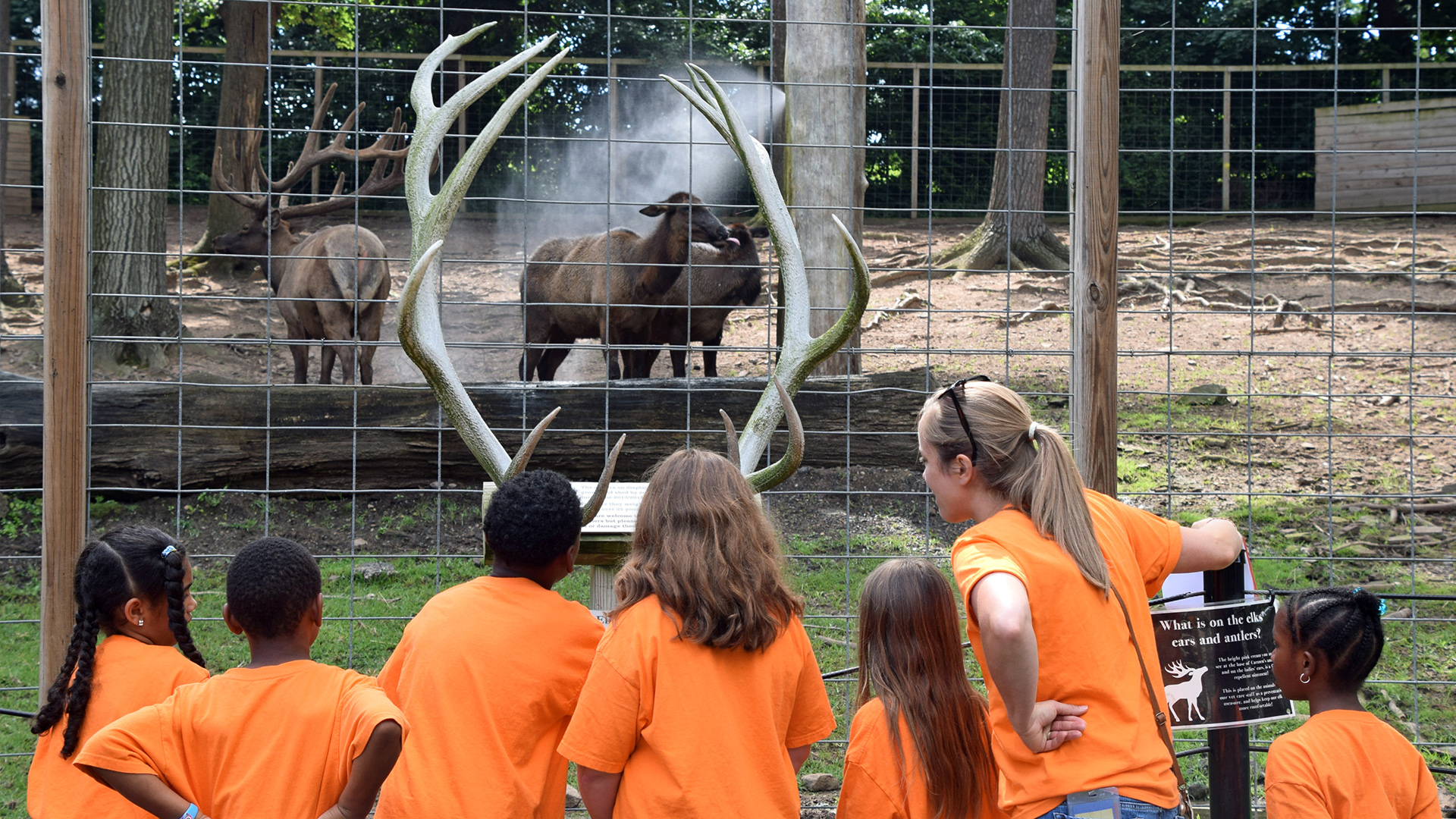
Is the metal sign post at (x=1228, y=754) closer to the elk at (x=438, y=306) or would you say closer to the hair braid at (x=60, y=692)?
the elk at (x=438, y=306)

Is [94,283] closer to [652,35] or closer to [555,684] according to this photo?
[555,684]

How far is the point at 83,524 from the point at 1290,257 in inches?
494

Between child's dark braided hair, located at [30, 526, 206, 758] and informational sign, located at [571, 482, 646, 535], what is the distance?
834mm

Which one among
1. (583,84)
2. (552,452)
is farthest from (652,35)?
(552,452)

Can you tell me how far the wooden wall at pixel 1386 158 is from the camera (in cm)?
1259

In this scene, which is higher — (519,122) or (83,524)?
(519,122)

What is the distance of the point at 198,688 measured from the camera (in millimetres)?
1815

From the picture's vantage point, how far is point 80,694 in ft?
6.34

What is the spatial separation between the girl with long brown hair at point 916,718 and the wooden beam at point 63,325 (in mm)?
2141

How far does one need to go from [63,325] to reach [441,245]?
1181 millimetres

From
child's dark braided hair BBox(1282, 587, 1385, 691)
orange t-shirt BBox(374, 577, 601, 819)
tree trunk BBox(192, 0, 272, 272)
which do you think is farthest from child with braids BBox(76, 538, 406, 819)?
tree trunk BBox(192, 0, 272, 272)

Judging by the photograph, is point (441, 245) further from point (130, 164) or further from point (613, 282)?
point (130, 164)

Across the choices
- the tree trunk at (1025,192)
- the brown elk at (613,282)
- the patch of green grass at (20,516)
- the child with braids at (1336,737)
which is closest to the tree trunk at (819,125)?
the brown elk at (613,282)

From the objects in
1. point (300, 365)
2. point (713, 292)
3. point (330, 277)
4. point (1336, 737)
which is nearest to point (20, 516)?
point (300, 365)
